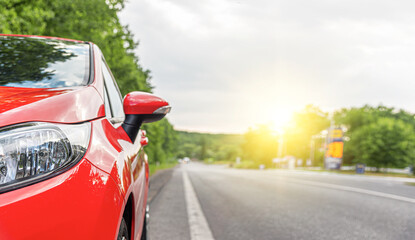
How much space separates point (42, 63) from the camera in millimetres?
2238

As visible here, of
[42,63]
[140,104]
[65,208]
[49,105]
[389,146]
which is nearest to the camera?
[65,208]

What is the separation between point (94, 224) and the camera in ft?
4.27

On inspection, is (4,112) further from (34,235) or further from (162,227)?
(162,227)

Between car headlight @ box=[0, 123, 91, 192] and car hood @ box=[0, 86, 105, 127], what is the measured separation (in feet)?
0.11

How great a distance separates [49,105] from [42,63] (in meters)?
→ 0.95

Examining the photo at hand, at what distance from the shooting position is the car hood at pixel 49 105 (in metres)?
1.32

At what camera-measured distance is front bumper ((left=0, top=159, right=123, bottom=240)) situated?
1.12 m

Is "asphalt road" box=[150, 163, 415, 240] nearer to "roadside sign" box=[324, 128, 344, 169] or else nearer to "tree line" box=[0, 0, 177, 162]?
"tree line" box=[0, 0, 177, 162]

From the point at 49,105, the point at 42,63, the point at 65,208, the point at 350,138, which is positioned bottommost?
the point at 65,208

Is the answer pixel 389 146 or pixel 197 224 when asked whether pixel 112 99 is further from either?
pixel 389 146

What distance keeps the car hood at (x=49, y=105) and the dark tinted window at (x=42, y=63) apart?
268mm

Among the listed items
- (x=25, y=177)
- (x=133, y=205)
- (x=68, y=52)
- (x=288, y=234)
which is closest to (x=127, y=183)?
(x=133, y=205)

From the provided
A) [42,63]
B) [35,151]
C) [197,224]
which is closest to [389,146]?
[197,224]

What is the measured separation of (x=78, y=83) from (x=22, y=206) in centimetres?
94
